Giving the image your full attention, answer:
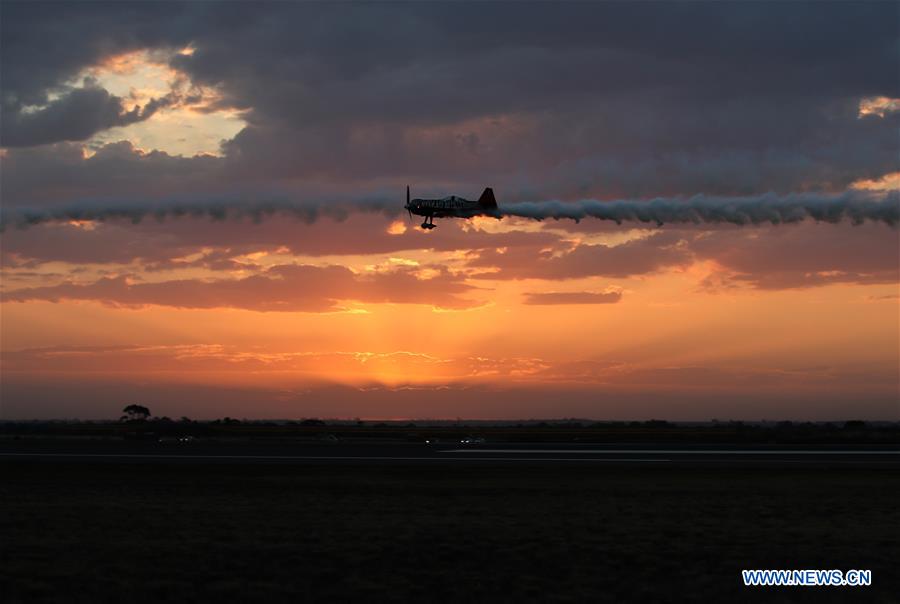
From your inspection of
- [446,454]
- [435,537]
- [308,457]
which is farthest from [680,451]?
[435,537]

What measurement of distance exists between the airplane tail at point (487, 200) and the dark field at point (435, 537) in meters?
35.6

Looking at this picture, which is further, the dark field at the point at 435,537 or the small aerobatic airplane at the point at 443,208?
the small aerobatic airplane at the point at 443,208

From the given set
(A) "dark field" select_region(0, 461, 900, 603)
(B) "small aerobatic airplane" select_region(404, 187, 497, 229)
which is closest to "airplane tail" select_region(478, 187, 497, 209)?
(B) "small aerobatic airplane" select_region(404, 187, 497, 229)

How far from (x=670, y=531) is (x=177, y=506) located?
21.9 m

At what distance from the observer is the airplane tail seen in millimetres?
84025

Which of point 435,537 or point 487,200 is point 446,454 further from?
point 435,537

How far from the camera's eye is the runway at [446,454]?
68.0m

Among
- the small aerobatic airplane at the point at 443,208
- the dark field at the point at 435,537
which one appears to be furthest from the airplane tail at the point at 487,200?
the dark field at the point at 435,537

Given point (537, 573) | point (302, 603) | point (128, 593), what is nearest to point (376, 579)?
point (302, 603)

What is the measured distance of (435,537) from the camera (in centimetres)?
3183

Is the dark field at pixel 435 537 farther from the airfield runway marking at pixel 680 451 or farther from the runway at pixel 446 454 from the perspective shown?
the airfield runway marking at pixel 680 451

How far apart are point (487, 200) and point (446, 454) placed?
81.5 ft

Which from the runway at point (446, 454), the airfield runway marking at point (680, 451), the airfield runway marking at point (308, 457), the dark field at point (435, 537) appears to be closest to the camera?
the dark field at point (435, 537)

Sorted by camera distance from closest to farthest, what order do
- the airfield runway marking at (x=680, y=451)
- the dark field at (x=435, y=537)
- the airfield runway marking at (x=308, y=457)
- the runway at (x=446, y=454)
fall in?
the dark field at (x=435, y=537) < the runway at (x=446, y=454) < the airfield runway marking at (x=308, y=457) < the airfield runway marking at (x=680, y=451)
